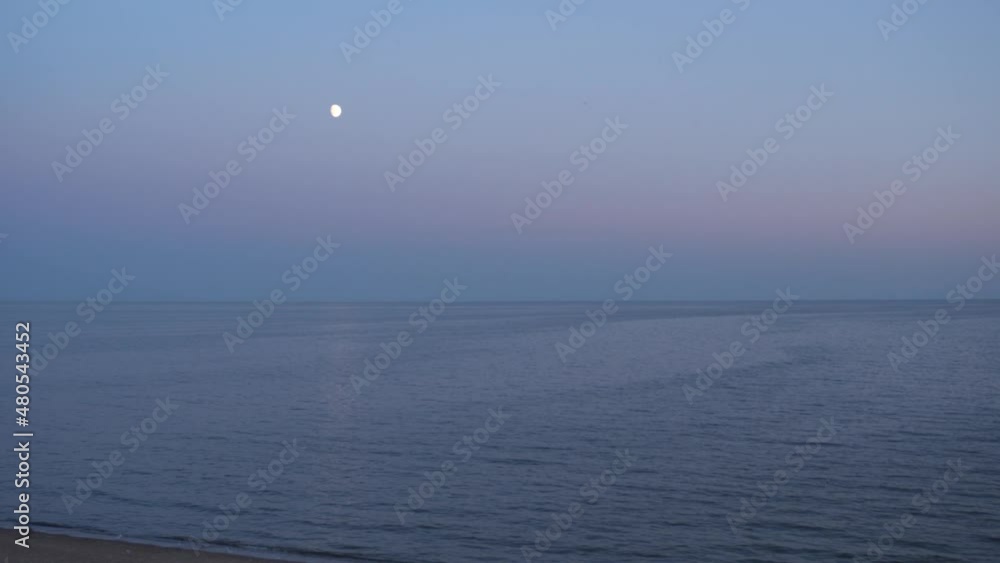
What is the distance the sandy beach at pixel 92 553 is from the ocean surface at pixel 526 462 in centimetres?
333

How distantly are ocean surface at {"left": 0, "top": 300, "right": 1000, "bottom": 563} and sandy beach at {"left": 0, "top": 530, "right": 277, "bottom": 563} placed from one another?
3.33 meters

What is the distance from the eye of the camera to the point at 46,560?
45.1 feet

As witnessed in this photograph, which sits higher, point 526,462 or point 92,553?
point 526,462

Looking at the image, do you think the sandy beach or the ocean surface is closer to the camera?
the sandy beach

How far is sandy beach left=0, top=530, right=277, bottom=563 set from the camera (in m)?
13.9

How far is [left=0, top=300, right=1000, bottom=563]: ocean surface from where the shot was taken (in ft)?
66.2

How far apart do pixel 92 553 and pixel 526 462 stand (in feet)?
53.9

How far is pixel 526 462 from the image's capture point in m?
28.6

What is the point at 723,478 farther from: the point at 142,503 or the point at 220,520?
the point at 142,503

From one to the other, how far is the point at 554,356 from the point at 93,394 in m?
40.5

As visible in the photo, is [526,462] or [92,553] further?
[526,462]

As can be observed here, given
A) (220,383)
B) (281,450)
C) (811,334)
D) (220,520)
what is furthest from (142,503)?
(811,334)

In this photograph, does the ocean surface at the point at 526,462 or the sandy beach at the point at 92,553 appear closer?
the sandy beach at the point at 92,553

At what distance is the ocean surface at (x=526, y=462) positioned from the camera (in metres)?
20.2
